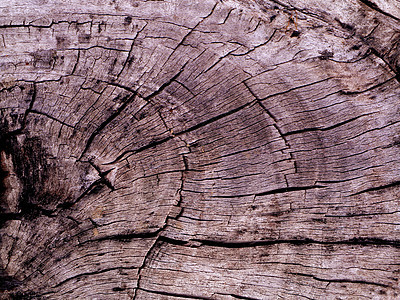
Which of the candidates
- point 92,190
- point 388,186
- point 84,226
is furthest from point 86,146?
point 388,186

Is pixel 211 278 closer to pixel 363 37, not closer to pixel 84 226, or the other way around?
pixel 84 226

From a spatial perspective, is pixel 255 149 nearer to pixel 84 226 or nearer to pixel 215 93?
pixel 215 93

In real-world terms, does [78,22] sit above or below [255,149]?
above

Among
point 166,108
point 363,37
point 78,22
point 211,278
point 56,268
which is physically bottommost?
point 56,268

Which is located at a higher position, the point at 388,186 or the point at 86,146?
the point at 388,186

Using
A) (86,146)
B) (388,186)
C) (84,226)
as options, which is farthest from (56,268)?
(388,186)

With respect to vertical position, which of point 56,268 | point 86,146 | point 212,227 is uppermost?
point 86,146
